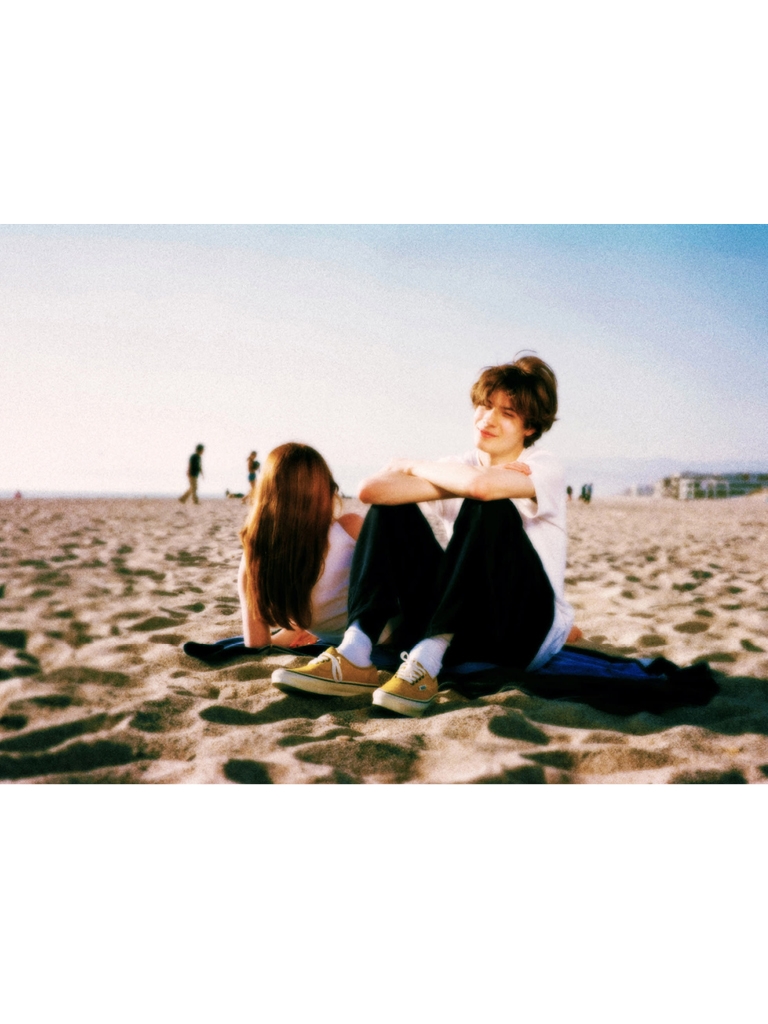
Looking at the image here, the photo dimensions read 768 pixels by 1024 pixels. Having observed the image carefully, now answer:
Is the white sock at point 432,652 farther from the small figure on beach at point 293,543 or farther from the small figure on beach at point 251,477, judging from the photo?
the small figure on beach at point 251,477

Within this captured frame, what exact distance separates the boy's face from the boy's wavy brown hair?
0.05 ft

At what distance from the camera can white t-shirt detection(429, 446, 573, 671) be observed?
1.99m

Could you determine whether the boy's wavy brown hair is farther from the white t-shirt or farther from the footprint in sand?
the footprint in sand

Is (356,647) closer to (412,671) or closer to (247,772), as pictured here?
(412,671)

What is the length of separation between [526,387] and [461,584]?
0.63 meters

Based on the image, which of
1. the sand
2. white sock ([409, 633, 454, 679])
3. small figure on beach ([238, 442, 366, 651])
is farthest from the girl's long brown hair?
white sock ([409, 633, 454, 679])

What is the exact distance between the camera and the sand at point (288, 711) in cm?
169

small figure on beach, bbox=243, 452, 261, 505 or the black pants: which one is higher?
small figure on beach, bbox=243, 452, 261, 505

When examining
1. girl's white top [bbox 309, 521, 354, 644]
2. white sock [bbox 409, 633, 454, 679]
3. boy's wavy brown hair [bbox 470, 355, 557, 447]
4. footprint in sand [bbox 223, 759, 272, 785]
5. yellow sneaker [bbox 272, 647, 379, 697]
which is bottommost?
footprint in sand [bbox 223, 759, 272, 785]

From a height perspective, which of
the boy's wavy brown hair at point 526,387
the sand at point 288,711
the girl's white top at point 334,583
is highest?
the boy's wavy brown hair at point 526,387

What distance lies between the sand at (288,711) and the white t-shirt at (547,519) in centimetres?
23

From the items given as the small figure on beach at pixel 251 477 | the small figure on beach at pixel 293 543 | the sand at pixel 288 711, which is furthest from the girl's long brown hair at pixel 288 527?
the sand at pixel 288 711

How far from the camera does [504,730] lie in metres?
1.82

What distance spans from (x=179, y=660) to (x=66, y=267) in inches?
87.4
